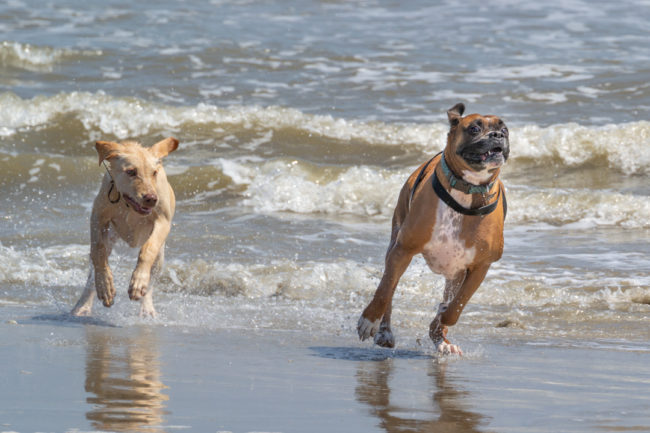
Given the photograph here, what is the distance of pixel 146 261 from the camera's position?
20.3 ft

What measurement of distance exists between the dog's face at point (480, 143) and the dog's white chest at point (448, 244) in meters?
0.25

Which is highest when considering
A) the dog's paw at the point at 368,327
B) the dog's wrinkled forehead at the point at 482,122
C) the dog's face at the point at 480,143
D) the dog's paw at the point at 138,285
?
the dog's wrinkled forehead at the point at 482,122

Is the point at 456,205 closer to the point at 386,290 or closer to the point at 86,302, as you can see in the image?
the point at 386,290

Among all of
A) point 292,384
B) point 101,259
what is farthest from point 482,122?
point 101,259

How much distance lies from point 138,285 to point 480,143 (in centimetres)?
223

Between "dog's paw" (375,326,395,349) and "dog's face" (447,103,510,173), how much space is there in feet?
3.53

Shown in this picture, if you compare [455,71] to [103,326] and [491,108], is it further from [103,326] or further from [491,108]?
[103,326]

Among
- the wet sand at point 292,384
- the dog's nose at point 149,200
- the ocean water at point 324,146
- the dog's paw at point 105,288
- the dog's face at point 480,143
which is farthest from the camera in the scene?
the ocean water at point 324,146

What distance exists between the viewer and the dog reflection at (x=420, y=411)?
144 inches

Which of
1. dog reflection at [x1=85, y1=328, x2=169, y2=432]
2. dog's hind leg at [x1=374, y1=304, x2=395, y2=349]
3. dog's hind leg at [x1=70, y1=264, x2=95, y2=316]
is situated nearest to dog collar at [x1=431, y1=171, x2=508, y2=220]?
dog's hind leg at [x1=374, y1=304, x2=395, y2=349]

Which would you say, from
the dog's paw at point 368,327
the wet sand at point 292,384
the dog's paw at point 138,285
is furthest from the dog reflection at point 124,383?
the dog's paw at point 368,327

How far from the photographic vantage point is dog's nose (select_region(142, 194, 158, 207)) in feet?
19.2

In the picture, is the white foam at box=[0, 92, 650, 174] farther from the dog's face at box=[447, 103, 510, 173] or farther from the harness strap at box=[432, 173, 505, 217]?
the dog's face at box=[447, 103, 510, 173]

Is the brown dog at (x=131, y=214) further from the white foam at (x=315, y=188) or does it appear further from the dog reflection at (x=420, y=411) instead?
the white foam at (x=315, y=188)
